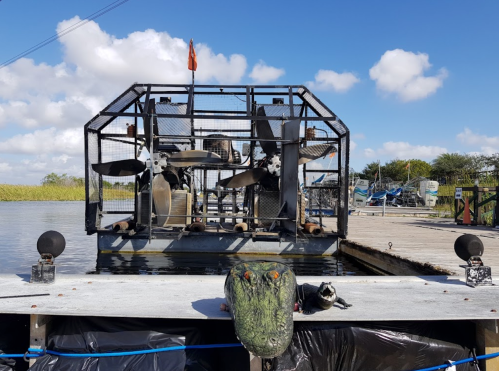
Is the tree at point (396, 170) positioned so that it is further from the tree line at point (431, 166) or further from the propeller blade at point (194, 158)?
the propeller blade at point (194, 158)

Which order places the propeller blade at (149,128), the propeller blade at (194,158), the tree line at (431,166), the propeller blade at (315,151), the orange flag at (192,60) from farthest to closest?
1. the tree line at (431,166)
2. the orange flag at (192,60)
3. the propeller blade at (149,128)
4. the propeller blade at (194,158)
5. the propeller blade at (315,151)

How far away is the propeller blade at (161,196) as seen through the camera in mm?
11594

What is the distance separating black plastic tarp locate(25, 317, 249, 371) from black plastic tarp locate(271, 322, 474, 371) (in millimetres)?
621

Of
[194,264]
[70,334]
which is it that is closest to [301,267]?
[194,264]

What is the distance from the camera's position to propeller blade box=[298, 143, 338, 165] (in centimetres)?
1115

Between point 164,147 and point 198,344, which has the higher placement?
point 164,147

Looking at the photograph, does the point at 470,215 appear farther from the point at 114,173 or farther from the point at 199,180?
the point at 114,173

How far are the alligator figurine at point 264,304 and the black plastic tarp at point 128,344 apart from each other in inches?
30.7

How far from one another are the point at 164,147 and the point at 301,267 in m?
5.81

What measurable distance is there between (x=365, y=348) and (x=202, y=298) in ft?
5.82

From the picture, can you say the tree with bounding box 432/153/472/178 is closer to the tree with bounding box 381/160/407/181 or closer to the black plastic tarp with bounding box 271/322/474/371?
the tree with bounding box 381/160/407/181

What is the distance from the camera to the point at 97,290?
197 inches

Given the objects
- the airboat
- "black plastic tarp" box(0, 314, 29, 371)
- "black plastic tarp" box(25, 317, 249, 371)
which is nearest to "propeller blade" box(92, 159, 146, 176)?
the airboat

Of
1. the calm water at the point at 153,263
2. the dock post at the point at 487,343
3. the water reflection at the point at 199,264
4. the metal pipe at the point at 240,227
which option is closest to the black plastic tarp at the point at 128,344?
the dock post at the point at 487,343
